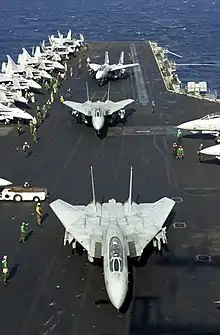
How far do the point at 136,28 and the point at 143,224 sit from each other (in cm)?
12703

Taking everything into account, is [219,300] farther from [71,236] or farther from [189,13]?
[189,13]

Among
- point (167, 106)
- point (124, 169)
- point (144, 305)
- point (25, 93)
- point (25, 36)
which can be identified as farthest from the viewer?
point (25, 36)

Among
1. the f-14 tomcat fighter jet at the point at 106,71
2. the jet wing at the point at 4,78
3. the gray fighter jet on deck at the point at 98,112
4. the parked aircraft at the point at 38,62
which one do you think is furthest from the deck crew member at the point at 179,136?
the parked aircraft at the point at 38,62

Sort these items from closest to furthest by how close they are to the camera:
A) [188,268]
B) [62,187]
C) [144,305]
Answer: [144,305] < [188,268] < [62,187]

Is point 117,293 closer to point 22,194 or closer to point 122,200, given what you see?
point 122,200

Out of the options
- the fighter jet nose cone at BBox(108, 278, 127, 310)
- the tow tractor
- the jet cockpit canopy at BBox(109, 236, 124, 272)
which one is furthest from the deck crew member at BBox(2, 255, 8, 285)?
the tow tractor

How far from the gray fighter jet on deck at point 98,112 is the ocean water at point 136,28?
134 ft

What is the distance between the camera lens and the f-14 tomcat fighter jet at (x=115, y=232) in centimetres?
2859

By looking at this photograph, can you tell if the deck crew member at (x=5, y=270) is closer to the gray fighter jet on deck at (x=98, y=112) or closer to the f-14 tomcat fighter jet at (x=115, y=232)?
the f-14 tomcat fighter jet at (x=115, y=232)

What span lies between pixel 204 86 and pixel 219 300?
49.2 meters

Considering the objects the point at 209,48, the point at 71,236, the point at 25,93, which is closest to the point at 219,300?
the point at 71,236

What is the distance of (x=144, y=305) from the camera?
29.2 m

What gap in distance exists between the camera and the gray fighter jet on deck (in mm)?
55381

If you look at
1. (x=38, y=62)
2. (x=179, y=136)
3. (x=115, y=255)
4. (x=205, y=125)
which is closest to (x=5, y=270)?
(x=115, y=255)
